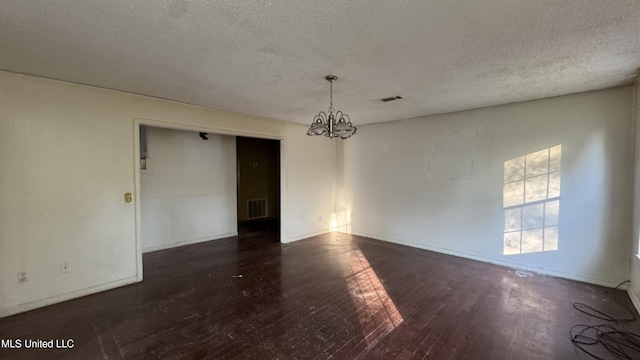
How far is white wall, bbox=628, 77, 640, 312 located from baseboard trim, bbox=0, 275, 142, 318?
5949 millimetres

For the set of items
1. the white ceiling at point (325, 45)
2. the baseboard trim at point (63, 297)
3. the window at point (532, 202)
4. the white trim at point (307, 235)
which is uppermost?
the white ceiling at point (325, 45)

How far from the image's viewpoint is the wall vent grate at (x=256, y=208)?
7.66 metres

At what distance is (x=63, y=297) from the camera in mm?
3033

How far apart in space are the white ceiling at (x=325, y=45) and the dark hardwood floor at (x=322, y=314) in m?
2.48

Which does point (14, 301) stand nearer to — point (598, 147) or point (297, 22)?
point (297, 22)

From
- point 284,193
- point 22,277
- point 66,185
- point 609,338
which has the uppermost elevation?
point 66,185

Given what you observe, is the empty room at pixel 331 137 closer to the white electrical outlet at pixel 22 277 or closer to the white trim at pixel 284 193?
the white electrical outlet at pixel 22 277

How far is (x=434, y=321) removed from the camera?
2.63 m

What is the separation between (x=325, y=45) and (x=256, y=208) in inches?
247

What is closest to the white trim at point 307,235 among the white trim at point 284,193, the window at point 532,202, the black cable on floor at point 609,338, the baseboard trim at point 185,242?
the white trim at point 284,193

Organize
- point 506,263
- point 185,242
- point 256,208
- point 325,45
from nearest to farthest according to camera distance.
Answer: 1. point 325,45
2. point 506,263
3. point 185,242
4. point 256,208

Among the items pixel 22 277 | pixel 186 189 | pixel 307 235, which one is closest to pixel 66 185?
pixel 22 277

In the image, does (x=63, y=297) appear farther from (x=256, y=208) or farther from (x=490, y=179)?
(x=490, y=179)

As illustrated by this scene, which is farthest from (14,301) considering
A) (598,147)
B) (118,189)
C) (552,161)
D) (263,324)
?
(598,147)
